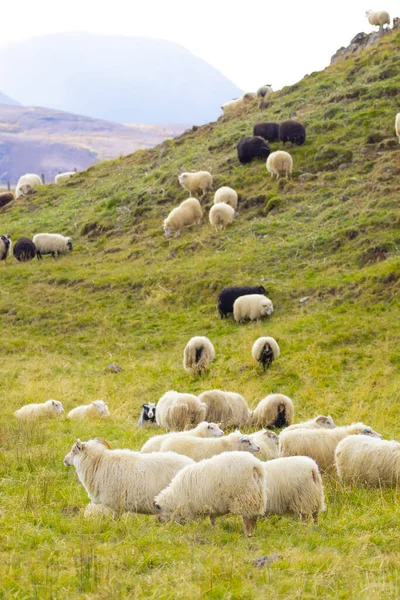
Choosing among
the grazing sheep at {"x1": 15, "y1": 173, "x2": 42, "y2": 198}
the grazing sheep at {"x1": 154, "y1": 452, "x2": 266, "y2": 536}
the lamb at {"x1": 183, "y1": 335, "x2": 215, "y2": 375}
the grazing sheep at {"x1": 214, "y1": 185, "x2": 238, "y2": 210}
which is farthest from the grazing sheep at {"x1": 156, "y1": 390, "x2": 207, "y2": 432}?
the grazing sheep at {"x1": 15, "y1": 173, "x2": 42, "y2": 198}

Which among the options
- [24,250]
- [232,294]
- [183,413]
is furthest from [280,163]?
[183,413]

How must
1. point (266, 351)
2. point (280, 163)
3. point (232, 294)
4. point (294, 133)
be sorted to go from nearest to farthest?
1. point (266, 351)
2. point (232, 294)
3. point (280, 163)
4. point (294, 133)

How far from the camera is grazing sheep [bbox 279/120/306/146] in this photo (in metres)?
26.8

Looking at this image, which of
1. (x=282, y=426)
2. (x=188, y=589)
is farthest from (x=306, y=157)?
(x=188, y=589)

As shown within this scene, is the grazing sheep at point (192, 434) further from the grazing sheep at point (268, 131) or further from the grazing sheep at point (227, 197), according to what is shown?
the grazing sheep at point (268, 131)

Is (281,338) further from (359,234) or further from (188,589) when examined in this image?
(188,589)

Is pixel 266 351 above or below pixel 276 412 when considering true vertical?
above

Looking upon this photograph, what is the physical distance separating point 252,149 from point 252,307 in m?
11.5

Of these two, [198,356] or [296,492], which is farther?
[198,356]

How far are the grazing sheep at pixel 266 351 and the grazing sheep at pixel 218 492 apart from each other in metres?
8.28

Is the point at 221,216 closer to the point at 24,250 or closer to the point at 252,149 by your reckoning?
the point at 252,149

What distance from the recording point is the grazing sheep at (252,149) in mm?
27156

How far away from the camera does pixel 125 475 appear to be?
7137 millimetres

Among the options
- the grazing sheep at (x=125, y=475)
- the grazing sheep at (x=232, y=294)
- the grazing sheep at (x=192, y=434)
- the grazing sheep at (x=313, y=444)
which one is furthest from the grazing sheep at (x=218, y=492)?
the grazing sheep at (x=232, y=294)
